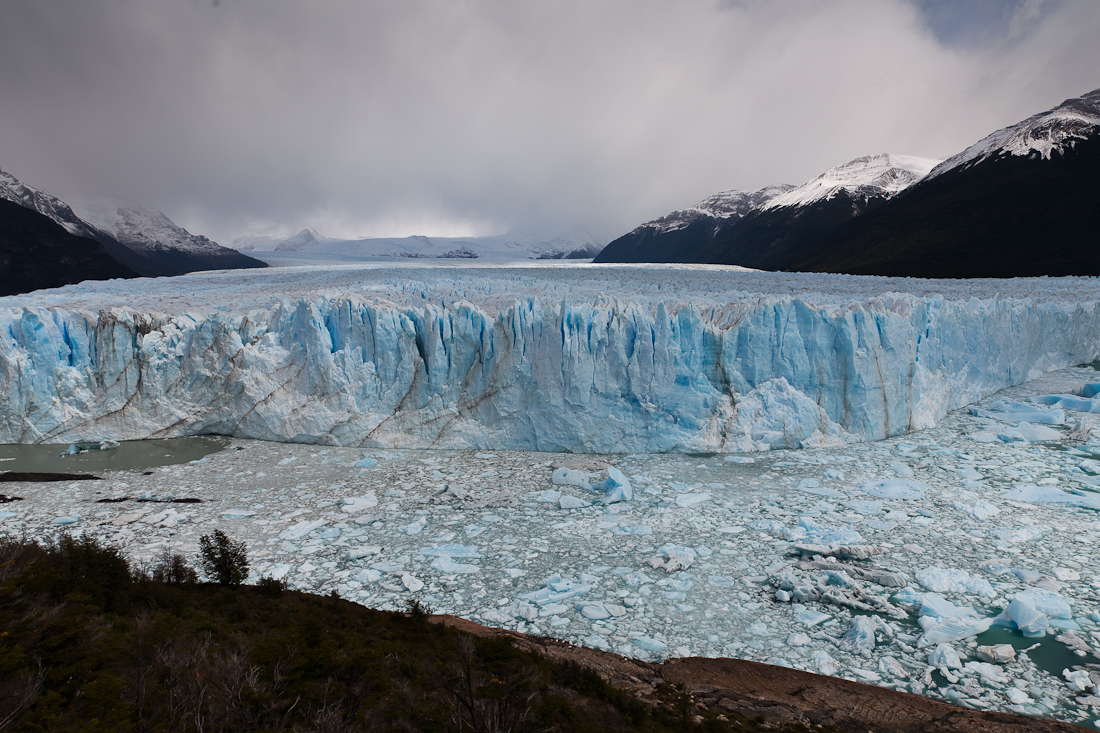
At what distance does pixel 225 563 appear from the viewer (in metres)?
4.98

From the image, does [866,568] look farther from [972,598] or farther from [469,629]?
[469,629]

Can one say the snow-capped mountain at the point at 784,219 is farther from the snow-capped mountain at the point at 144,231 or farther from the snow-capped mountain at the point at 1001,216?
the snow-capped mountain at the point at 144,231

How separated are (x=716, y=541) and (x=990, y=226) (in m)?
48.1

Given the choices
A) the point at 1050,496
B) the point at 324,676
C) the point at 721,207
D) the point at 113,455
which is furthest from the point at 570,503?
the point at 721,207

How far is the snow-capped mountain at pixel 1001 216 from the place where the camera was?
34688 millimetres

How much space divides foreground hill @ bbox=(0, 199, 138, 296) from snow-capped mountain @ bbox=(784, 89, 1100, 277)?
5384 cm

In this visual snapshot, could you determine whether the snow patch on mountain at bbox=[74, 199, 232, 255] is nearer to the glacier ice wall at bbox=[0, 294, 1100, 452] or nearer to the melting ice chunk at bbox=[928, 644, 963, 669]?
the glacier ice wall at bbox=[0, 294, 1100, 452]

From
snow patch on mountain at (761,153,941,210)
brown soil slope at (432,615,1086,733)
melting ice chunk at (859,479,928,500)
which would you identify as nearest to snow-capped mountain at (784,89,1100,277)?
snow patch on mountain at (761,153,941,210)

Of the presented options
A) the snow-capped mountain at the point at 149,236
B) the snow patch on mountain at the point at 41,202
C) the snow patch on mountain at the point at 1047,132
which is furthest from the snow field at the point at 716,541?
the snow patch on mountain at the point at 41,202

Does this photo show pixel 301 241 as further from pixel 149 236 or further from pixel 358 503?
pixel 358 503

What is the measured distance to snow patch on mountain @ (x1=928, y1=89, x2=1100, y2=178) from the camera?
47625 mm

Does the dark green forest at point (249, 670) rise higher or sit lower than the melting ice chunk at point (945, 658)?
higher

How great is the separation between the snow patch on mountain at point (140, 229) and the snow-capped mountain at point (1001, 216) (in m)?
76.2

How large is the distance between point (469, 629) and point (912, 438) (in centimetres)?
856
